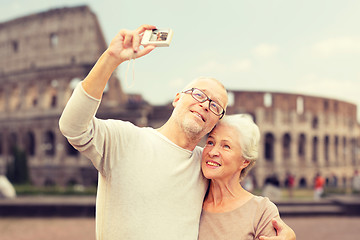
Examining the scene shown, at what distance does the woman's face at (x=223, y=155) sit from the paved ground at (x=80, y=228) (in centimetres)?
620

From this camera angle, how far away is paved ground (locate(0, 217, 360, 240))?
7832mm

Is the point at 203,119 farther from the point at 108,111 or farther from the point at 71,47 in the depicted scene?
the point at 71,47

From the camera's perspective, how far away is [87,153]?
6.25ft

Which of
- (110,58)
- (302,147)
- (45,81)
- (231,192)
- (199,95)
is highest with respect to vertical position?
(45,81)

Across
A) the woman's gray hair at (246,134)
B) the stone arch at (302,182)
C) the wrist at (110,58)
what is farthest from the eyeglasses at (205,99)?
the stone arch at (302,182)

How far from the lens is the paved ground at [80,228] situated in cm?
783

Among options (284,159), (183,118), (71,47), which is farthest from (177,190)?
(284,159)


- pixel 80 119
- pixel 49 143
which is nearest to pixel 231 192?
pixel 80 119

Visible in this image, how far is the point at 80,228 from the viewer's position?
851 cm

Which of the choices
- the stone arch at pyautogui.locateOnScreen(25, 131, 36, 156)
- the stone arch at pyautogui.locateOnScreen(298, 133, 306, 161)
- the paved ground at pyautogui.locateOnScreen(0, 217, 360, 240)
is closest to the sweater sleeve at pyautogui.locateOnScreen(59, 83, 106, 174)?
the paved ground at pyautogui.locateOnScreen(0, 217, 360, 240)

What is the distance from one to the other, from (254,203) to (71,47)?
2413 centimetres

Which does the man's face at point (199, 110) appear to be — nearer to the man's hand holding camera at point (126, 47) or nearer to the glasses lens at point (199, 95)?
the glasses lens at point (199, 95)

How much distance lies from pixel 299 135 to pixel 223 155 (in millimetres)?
26298

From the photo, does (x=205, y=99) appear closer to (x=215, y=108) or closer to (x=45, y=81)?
(x=215, y=108)
